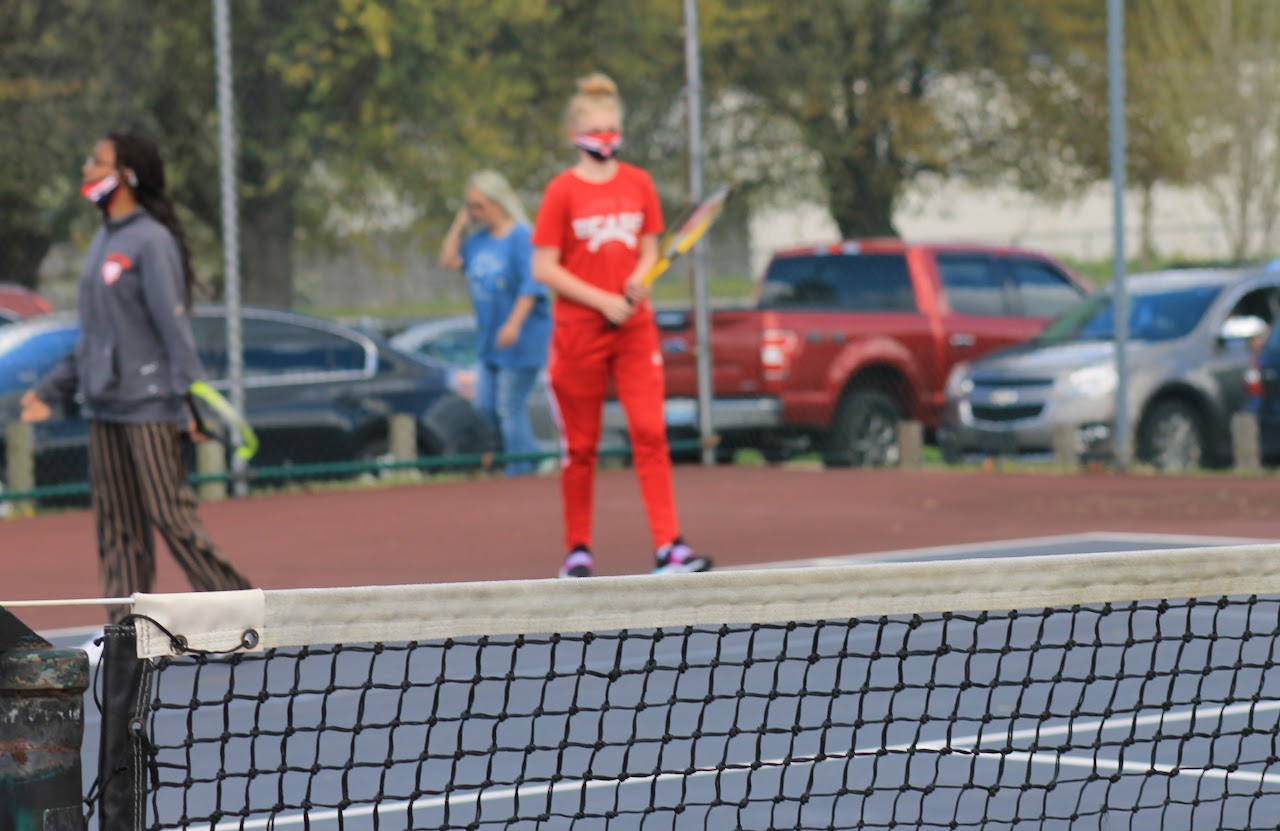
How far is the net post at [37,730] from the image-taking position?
12.1ft

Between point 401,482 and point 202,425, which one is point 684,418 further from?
point 202,425

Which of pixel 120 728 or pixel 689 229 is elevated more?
pixel 689 229

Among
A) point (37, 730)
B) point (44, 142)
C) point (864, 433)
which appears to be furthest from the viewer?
point (44, 142)

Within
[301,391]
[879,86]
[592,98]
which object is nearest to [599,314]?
[592,98]

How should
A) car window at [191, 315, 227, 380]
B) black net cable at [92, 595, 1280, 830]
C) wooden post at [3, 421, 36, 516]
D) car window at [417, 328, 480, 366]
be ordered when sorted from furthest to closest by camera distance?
1. car window at [417, 328, 480, 366]
2. car window at [191, 315, 227, 380]
3. wooden post at [3, 421, 36, 516]
4. black net cable at [92, 595, 1280, 830]

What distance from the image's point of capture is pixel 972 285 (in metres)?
21.0

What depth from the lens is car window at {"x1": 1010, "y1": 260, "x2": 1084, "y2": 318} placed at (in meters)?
21.4

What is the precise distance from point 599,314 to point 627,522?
406cm

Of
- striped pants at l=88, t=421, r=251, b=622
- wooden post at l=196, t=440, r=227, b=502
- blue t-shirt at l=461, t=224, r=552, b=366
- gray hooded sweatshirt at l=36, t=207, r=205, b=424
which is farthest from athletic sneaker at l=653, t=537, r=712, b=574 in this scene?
wooden post at l=196, t=440, r=227, b=502

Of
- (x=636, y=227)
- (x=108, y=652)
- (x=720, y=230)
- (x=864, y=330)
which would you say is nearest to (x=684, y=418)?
(x=864, y=330)

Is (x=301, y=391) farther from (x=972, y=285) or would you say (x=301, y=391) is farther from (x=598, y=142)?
(x=598, y=142)

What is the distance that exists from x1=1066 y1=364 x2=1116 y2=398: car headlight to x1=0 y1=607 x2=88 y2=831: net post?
15.3 metres

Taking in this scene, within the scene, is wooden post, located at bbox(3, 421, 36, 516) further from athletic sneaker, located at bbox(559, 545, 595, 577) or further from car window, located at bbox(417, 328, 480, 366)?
car window, located at bbox(417, 328, 480, 366)

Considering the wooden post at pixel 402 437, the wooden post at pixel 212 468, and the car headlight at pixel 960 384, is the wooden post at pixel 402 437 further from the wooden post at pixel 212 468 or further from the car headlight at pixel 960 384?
the car headlight at pixel 960 384
